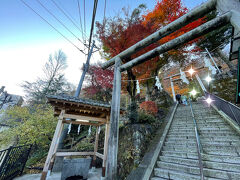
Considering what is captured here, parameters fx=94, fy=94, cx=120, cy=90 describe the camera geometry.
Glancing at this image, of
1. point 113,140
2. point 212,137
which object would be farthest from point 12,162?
point 212,137

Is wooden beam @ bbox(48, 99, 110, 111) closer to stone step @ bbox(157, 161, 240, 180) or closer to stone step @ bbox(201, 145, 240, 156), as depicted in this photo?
stone step @ bbox(157, 161, 240, 180)

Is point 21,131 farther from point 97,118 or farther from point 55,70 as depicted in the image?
point 55,70

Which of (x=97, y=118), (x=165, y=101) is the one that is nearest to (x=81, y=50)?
(x=97, y=118)

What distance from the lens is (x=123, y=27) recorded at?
27.9 feet

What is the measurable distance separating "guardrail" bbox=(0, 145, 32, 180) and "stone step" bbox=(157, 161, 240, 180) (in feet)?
21.5

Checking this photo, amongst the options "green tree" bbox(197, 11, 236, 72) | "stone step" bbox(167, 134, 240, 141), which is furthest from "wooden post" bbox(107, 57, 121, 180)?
"green tree" bbox(197, 11, 236, 72)

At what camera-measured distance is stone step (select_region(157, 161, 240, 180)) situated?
8.41ft

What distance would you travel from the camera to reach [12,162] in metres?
4.68

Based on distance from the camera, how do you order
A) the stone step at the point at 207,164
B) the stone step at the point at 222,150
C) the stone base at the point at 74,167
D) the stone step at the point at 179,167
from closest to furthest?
the stone step at the point at 207,164
the stone step at the point at 179,167
the stone step at the point at 222,150
the stone base at the point at 74,167

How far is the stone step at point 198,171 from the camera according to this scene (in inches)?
101

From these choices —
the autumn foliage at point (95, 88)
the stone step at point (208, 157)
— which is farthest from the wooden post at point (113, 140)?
the autumn foliage at point (95, 88)

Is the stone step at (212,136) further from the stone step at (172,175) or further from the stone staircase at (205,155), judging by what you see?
the stone step at (172,175)

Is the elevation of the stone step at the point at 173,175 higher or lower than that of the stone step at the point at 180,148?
lower

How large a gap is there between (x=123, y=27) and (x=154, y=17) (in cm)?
650
